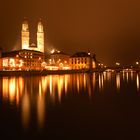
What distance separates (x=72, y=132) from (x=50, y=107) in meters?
3.83

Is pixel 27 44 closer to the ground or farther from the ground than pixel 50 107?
farther from the ground

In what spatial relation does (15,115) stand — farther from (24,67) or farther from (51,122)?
(24,67)

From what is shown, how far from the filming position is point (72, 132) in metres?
7.10

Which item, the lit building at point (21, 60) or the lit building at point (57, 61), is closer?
the lit building at point (21, 60)

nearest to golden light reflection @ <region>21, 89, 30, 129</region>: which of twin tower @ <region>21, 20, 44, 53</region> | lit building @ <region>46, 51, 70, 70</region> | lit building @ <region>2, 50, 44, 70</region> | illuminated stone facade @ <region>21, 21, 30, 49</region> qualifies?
lit building @ <region>2, 50, 44, 70</region>

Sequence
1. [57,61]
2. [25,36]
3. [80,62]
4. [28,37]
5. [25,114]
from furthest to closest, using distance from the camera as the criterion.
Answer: [28,37] → [25,36] → [57,61] → [80,62] → [25,114]

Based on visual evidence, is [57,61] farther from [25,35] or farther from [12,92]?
[12,92]

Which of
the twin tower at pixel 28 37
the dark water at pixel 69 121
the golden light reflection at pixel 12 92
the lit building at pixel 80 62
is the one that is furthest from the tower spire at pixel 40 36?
the dark water at pixel 69 121

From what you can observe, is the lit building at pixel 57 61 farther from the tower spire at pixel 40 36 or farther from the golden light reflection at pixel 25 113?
the golden light reflection at pixel 25 113

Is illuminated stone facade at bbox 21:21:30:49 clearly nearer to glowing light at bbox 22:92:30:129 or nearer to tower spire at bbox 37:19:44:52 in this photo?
tower spire at bbox 37:19:44:52

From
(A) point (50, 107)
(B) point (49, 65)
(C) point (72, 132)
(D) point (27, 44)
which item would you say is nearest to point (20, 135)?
(C) point (72, 132)

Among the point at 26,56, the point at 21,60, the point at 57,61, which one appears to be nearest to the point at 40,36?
the point at 57,61

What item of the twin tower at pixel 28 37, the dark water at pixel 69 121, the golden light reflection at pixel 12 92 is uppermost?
the twin tower at pixel 28 37

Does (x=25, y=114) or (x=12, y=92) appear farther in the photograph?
(x=12, y=92)
